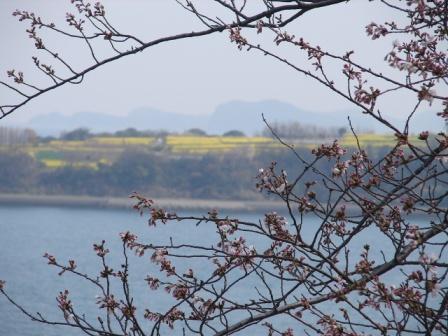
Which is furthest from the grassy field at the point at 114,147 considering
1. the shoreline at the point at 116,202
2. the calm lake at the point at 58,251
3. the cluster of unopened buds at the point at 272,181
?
the cluster of unopened buds at the point at 272,181

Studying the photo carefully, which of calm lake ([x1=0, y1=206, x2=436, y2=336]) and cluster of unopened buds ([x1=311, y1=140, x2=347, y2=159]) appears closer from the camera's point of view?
cluster of unopened buds ([x1=311, y1=140, x2=347, y2=159])

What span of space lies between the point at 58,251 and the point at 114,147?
35.7 meters

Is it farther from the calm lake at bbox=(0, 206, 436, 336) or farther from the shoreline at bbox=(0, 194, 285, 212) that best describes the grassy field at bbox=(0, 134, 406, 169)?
the calm lake at bbox=(0, 206, 436, 336)

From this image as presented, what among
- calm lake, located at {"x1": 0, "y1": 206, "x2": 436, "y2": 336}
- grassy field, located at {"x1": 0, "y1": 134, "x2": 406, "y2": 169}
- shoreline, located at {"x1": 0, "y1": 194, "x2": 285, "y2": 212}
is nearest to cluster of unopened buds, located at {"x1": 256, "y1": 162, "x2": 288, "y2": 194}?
calm lake, located at {"x1": 0, "y1": 206, "x2": 436, "y2": 336}

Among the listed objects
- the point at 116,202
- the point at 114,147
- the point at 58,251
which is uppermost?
the point at 114,147

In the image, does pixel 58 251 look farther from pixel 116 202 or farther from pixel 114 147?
pixel 114 147

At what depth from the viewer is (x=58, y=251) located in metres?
43.4

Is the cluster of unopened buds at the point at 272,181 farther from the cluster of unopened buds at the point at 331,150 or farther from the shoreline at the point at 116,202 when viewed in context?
the shoreline at the point at 116,202

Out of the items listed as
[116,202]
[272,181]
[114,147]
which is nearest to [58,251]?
[116,202]

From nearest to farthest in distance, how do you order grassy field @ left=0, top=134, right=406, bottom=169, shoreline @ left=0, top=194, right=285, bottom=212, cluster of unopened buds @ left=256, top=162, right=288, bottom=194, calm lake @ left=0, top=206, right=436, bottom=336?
1. cluster of unopened buds @ left=256, top=162, right=288, bottom=194
2. calm lake @ left=0, top=206, right=436, bottom=336
3. shoreline @ left=0, top=194, right=285, bottom=212
4. grassy field @ left=0, top=134, right=406, bottom=169

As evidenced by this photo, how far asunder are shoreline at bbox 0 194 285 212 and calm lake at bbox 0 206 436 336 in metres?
0.57

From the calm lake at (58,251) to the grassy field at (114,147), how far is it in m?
4.21

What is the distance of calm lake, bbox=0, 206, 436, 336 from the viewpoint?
26562 mm

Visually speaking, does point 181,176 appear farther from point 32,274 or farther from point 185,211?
point 32,274
